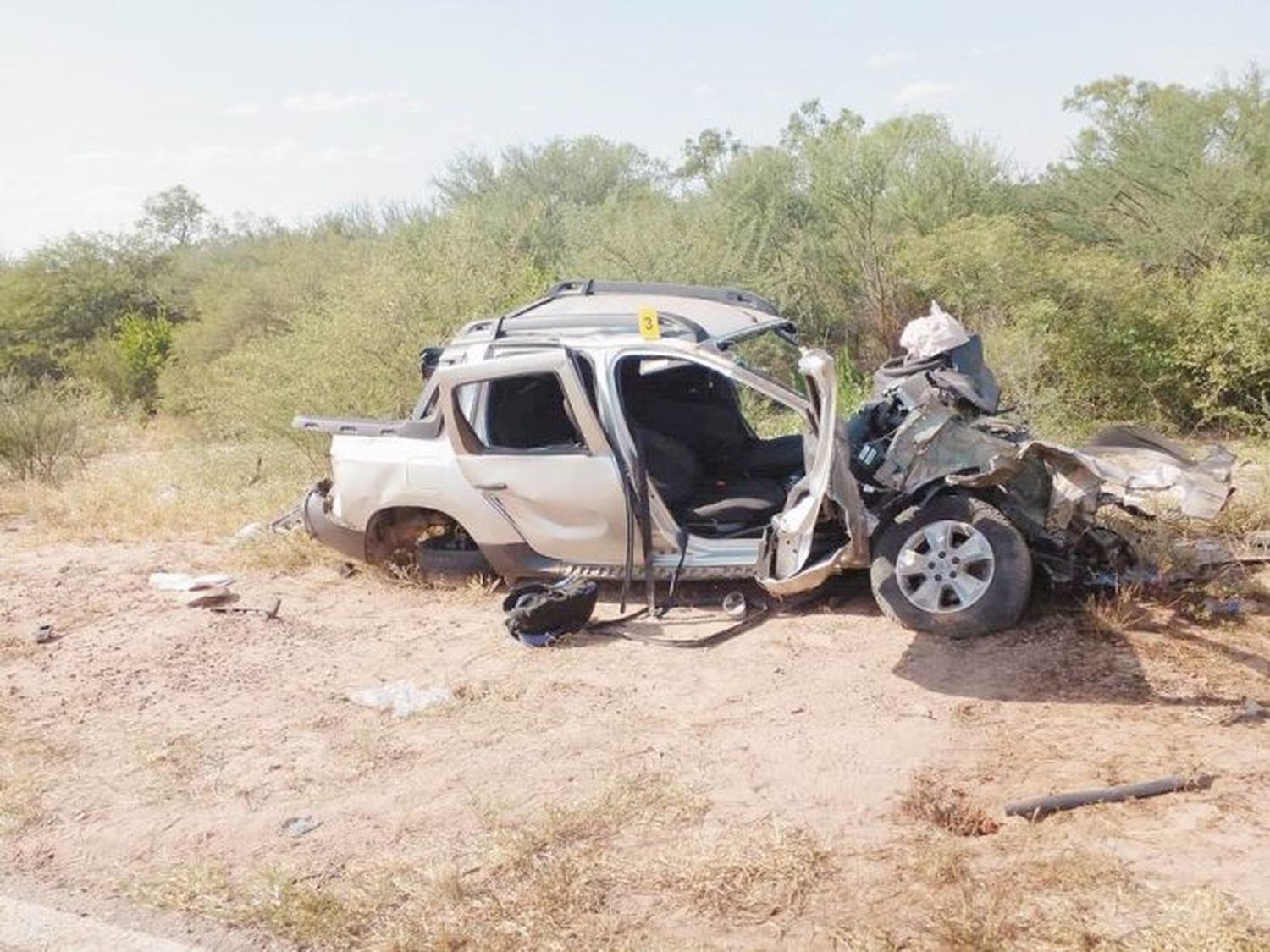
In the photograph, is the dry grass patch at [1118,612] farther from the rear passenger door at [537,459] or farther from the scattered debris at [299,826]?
the scattered debris at [299,826]

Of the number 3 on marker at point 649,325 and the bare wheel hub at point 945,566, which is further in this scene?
the number 3 on marker at point 649,325

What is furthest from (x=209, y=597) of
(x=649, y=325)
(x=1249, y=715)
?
(x=1249, y=715)

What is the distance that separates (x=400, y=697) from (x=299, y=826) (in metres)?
1.25

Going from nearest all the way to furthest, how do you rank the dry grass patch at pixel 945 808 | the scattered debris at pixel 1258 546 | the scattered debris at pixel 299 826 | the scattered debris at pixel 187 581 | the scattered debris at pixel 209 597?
the dry grass patch at pixel 945 808
the scattered debris at pixel 299 826
the scattered debris at pixel 1258 546
the scattered debris at pixel 209 597
the scattered debris at pixel 187 581

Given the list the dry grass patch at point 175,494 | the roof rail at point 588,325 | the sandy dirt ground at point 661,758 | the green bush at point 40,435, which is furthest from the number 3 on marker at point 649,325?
the green bush at point 40,435

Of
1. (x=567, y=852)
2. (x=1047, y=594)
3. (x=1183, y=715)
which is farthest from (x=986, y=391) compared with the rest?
(x=567, y=852)

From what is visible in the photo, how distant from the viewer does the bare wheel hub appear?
5.70 meters

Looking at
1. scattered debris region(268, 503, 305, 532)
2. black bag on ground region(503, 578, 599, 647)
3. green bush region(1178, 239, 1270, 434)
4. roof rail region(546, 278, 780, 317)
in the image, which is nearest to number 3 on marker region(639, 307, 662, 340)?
roof rail region(546, 278, 780, 317)

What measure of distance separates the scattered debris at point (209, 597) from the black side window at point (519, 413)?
83.7 inches

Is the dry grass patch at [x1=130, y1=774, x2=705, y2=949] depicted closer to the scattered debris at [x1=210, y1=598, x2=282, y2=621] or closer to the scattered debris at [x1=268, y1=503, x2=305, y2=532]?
the scattered debris at [x1=210, y1=598, x2=282, y2=621]

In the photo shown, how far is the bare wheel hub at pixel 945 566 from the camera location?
5.70m

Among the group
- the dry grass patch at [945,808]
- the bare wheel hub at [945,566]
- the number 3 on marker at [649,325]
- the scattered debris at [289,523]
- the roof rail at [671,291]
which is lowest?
the dry grass patch at [945,808]

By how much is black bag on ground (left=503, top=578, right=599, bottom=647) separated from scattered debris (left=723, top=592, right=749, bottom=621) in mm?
729

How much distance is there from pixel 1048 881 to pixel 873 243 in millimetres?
13595
